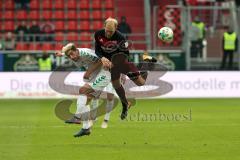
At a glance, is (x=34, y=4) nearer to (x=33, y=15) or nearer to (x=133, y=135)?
(x=33, y=15)

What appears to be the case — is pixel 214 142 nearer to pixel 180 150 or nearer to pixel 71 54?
pixel 180 150

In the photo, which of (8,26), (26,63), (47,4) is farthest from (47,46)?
(47,4)

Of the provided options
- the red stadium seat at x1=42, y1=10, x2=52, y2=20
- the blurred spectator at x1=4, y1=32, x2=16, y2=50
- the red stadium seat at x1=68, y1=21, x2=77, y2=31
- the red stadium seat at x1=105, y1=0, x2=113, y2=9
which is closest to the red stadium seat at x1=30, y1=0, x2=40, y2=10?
the red stadium seat at x1=42, y1=10, x2=52, y2=20

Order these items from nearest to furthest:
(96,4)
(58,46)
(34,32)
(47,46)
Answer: (34,32) → (58,46) → (47,46) → (96,4)

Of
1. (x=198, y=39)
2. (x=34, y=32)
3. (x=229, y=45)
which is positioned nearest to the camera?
(x=229, y=45)

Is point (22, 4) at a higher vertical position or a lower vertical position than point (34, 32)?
higher

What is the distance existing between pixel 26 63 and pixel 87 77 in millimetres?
15422

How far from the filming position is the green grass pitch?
1284 centimetres

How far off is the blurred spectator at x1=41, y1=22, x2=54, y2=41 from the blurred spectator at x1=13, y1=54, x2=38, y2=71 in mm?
1547

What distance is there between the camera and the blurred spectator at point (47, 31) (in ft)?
106

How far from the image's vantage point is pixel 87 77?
52.4ft

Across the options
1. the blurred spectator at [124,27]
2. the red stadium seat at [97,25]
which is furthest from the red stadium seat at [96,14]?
the blurred spectator at [124,27]

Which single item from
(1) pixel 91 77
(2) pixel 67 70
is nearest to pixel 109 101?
(1) pixel 91 77

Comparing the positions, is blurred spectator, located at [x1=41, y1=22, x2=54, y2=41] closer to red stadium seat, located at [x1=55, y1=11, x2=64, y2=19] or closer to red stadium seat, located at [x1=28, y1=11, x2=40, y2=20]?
red stadium seat, located at [x1=28, y1=11, x2=40, y2=20]
